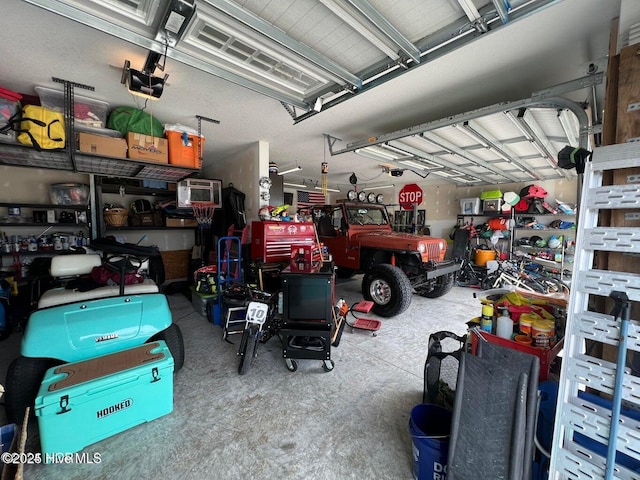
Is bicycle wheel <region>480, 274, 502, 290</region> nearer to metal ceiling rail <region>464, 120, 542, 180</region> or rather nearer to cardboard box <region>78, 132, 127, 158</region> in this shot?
metal ceiling rail <region>464, 120, 542, 180</region>

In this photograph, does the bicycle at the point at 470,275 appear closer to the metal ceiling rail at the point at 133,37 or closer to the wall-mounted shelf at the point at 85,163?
the metal ceiling rail at the point at 133,37

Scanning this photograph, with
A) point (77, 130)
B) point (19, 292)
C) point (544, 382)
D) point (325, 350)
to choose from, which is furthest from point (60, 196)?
point (544, 382)

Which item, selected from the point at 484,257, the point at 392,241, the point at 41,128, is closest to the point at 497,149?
the point at 392,241

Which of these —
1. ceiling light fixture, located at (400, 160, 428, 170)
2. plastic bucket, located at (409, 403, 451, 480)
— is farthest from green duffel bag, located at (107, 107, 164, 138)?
ceiling light fixture, located at (400, 160, 428, 170)

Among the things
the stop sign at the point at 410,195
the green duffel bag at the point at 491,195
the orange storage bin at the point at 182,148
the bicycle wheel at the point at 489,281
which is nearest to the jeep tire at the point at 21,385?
the orange storage bin at the point at 182,148

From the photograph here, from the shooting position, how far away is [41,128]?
2344 millimetres

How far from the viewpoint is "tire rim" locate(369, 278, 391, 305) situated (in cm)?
389

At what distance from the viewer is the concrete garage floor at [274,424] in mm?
A: 1454

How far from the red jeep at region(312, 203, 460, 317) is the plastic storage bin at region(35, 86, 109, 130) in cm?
355

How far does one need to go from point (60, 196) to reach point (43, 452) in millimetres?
4414

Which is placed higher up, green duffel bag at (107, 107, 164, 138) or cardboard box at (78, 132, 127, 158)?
green duffel bag at (107, 107, 164, 138)

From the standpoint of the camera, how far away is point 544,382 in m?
1.43

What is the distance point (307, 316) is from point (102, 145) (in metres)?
2.86

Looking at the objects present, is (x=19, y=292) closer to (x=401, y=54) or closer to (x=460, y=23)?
(x=401, y=54)
